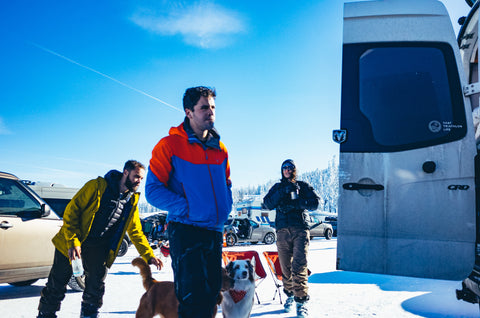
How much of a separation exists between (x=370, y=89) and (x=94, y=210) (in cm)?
256

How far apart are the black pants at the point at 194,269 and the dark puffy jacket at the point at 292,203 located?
2.26 m

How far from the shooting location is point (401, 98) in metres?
2.36

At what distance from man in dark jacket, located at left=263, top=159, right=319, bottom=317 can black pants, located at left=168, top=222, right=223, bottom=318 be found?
2252 mm

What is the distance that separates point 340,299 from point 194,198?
372 centimetres

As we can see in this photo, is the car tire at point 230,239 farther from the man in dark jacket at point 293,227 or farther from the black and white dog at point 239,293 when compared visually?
the black and white dog at point 239,293

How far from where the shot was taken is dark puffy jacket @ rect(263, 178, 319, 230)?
163 inches

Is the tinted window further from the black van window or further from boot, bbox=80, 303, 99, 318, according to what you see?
the black van window

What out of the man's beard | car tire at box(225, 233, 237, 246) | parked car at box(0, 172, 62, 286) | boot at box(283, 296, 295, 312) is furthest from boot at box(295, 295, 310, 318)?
car tire at box(225, 233, 237, 246)

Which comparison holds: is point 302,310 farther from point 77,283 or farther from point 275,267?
point 77,283

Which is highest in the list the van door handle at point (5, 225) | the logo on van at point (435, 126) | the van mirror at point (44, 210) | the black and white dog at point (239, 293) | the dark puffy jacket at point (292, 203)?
the logo on van at point (435, 126)

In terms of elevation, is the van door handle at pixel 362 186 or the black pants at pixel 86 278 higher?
the van door handle at pixel 362 186

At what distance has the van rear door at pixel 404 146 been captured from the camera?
7.02ft

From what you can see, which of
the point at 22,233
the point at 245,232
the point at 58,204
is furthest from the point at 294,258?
the point at 245,232

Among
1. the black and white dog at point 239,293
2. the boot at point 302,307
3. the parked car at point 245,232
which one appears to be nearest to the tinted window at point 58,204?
the parked car at point 245,232
